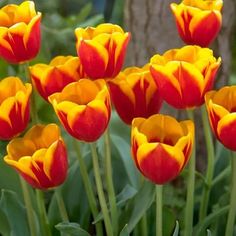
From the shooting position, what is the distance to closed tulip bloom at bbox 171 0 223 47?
96 centimetres

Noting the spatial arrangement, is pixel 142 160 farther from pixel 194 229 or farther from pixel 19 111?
pixel 194 229

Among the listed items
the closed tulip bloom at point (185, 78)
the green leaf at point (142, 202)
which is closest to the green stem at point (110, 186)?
the green leaf at point (142, 202)

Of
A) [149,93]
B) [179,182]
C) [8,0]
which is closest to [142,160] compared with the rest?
[149,93]

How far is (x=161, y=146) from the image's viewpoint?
0.81m

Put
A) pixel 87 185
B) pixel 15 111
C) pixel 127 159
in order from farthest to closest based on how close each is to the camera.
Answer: pixel 127 159, pixel 87 185, pixel 15 111

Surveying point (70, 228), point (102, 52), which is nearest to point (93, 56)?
point (102, 52)

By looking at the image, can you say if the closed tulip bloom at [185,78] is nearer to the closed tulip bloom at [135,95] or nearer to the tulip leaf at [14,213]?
the closed tulip bloom at [135,95]

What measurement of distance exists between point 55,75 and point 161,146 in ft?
0.68

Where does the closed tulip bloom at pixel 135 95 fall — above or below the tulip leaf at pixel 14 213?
above

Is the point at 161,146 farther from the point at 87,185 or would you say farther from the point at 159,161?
the point at 87,185

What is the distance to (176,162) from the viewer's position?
822 mm

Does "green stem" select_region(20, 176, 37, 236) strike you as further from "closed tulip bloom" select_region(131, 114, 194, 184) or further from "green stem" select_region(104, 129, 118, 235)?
"closed tulip bloom" select_region(131, 114, 194, 184)

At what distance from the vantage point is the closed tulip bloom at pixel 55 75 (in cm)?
94

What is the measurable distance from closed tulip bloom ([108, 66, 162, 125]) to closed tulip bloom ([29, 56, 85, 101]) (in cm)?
5
